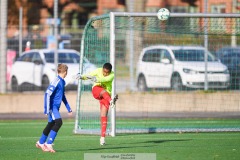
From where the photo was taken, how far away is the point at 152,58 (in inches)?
1003

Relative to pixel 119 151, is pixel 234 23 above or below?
above

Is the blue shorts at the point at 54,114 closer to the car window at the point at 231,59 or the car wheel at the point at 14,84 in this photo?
the car window at the point at 231,59

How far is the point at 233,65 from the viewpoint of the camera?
24.7 metres

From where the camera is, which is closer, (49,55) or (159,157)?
(159,157)

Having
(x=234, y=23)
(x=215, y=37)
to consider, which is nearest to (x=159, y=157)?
(x=234, y=23)

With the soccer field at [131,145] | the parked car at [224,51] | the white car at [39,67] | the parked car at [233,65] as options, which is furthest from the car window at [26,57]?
the soccer field at [131,145]

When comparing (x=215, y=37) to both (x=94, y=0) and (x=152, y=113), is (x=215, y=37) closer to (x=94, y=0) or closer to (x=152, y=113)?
(x=152, y=113)

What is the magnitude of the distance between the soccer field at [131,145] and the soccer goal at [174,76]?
2.89m

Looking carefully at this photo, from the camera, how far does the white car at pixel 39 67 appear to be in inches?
1090

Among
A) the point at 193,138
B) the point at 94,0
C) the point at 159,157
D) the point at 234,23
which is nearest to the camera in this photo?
the point at 159,157

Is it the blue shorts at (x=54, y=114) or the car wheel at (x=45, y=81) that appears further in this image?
the car wheel at (x=45, y=81)

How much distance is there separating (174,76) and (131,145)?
8856mm

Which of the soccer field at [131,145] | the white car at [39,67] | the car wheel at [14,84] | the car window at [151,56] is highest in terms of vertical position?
the car window at [151,56]

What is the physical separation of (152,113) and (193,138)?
23.9ft
